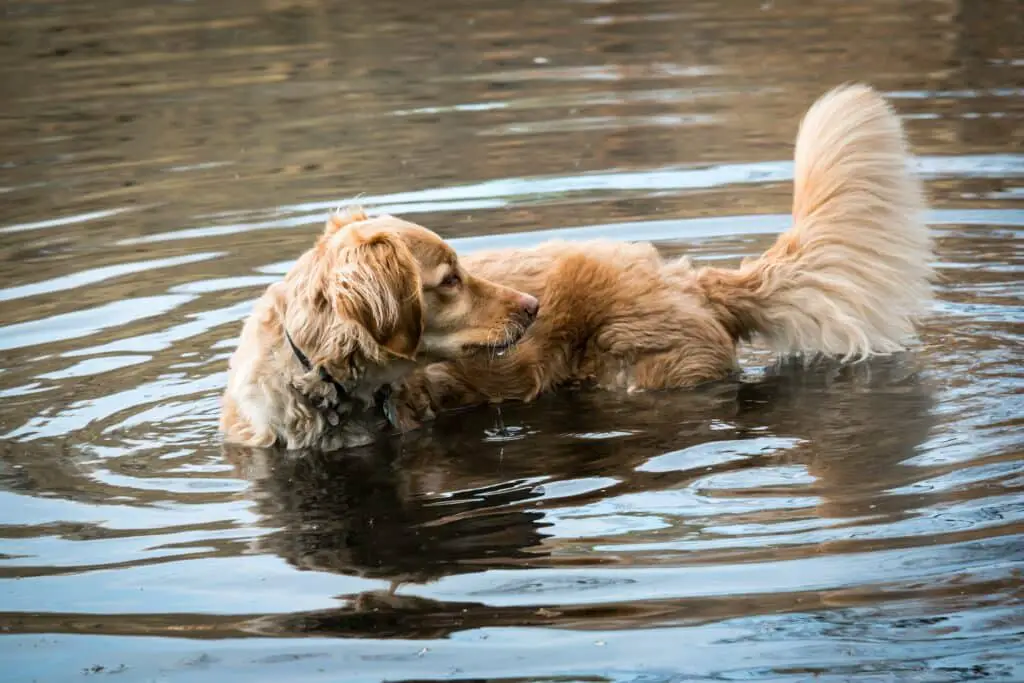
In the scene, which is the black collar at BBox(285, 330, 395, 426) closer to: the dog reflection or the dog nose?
the dog reflection

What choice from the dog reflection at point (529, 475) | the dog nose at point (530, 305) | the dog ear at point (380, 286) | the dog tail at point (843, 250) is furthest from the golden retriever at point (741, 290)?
the dog ear at point (380, 286)

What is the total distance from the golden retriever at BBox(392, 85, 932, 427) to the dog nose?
0.43 m

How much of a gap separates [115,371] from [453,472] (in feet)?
7.63

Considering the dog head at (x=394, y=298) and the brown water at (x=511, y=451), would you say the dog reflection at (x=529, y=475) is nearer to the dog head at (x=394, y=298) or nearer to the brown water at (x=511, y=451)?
the brown water at (x=511, y=451)

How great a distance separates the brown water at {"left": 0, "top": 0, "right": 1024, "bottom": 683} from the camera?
437 cm

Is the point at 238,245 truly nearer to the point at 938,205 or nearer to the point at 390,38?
the point at 938,205

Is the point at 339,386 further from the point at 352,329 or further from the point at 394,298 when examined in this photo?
the point at 394,298

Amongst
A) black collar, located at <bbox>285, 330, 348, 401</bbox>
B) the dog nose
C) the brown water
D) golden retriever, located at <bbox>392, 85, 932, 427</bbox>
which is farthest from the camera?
golden retriever, located at <bbox>392, 85, 932, 427</bbox>

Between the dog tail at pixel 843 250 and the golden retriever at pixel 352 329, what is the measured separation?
127 cm

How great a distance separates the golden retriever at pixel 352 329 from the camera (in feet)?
19.6

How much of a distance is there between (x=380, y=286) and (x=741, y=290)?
6.37 feet

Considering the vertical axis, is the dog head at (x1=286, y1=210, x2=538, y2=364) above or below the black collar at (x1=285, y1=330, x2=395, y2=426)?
above

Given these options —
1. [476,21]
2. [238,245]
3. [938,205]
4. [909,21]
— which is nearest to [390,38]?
[476,21]

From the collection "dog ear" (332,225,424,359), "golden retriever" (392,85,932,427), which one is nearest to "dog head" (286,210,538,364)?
"dog ear" (332,225,424,359)
